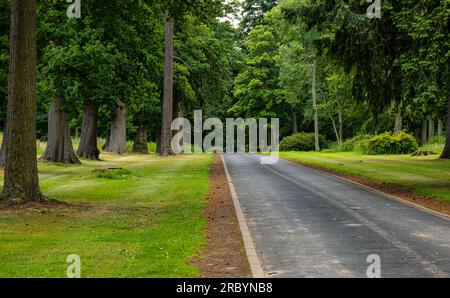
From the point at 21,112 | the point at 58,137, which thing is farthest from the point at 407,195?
the point at 58,137

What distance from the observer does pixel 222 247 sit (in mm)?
10758

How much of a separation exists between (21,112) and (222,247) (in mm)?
7226

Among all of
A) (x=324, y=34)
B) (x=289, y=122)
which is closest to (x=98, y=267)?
(x=324, y=34)

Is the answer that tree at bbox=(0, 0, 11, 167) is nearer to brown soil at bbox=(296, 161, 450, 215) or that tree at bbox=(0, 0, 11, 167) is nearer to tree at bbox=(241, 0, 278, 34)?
brown soil at bbox=(296, 161, 450, 215)

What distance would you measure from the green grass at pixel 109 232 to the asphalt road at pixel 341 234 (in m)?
1.39

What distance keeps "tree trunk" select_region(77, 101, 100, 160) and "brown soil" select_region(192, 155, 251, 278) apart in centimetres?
2548

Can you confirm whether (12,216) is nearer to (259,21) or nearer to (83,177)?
(83,177)

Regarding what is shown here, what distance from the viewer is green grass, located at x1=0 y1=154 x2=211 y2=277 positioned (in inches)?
347

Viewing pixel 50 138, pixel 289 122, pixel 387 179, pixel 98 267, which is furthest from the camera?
pixel 289 122

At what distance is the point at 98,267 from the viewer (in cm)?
877

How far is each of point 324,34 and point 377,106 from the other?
6.01 metres

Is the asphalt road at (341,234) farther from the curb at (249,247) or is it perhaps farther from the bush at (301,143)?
the bush at (301,143)

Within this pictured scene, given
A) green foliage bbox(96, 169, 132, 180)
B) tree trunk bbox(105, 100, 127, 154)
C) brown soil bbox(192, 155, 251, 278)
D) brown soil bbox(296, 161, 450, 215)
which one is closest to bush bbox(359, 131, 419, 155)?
tree trunk bbox(105, 100, 127, 154)

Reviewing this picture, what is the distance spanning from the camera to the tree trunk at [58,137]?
1334 inches
